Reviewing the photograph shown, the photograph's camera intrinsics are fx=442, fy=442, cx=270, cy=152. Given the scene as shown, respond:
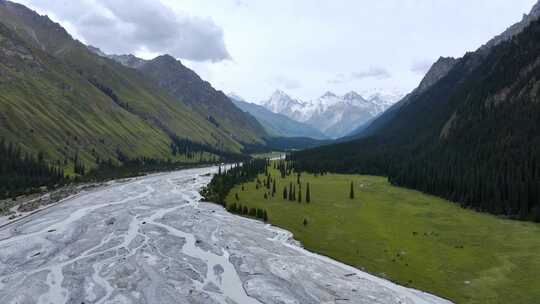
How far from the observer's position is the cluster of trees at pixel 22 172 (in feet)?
498

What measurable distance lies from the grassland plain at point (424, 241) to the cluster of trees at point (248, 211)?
2421 millimetres

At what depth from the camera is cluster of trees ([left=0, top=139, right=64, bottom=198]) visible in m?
152

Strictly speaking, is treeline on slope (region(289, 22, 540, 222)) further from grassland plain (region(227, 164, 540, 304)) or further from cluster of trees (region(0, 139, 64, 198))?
cluster of trees (region(0, 139, 64, 198))

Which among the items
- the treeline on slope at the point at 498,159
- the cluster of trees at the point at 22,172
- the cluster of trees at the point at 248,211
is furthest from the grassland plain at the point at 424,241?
the cluster of trees at the point at 22,172

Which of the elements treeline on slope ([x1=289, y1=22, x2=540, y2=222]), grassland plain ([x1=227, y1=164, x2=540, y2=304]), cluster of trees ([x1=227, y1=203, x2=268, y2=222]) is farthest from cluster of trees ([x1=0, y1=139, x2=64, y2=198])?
treeline on slope ([x1=289, y1=22, x2=540, y2=222])

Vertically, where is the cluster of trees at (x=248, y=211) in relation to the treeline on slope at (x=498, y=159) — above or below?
below

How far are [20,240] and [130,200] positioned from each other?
179 ft

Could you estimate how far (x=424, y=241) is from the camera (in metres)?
90.1

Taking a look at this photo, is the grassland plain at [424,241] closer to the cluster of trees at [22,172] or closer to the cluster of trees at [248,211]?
the cluster of trees at [248,211]

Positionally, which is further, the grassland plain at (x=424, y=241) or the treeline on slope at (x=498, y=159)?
the treeline on slope at (x=498, y=159)

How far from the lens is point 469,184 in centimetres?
13500

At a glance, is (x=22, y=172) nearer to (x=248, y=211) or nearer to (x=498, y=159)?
(x=248, y=211)

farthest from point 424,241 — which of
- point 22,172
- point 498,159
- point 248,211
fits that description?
point 22,172

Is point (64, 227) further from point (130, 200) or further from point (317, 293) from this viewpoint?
point (317, 293)
